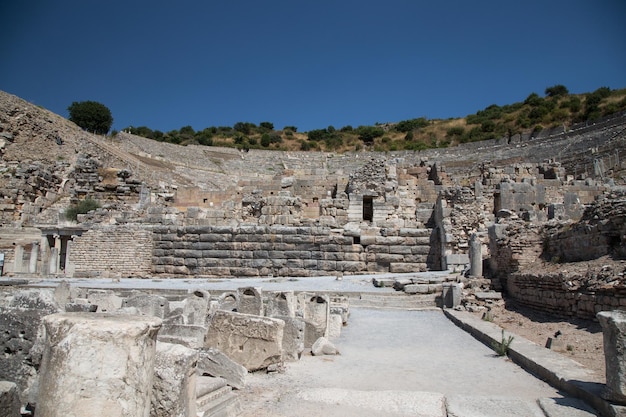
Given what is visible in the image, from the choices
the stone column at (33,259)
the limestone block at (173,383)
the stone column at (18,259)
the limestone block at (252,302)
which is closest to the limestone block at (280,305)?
the limestone block at (252,302)

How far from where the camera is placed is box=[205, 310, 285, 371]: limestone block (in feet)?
17.4

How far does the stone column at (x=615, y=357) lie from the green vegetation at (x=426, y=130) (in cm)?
5150

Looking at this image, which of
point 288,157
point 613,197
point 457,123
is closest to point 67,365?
point 613,197

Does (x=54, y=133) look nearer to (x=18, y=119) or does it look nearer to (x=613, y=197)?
(x=18, y=119)

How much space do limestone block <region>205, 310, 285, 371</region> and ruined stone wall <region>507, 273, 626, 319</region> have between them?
475 centimetres

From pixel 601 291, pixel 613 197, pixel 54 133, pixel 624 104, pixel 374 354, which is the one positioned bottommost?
pixel 374 354

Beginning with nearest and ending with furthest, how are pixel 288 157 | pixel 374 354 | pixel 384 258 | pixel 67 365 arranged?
pixel 67 365 < pixel 374 354 < pixel 384 258 < pixel 288 157

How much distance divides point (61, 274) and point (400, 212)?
39.9 feet

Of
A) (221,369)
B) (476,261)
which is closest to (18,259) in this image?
(476,261)

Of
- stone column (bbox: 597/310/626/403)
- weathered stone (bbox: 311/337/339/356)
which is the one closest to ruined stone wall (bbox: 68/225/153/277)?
A: weathered stone (bbox: 311/337/339/356)

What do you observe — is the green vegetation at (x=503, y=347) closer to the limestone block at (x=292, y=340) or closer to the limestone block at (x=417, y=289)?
the limestone block at (x=292, y=340)

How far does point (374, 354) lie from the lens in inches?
257

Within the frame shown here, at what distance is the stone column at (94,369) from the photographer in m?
2.38

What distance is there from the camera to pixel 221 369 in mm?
4582
